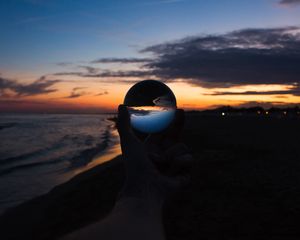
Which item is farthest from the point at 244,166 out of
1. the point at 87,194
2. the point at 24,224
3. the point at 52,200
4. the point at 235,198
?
the point at 24,224

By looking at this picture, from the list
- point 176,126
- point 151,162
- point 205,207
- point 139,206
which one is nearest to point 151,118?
point 151,162

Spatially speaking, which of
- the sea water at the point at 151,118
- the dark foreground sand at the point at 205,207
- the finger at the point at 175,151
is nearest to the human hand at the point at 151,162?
the finger at the point at 175,151

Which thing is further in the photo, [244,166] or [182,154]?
[244,166]

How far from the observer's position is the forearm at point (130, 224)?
4816mm

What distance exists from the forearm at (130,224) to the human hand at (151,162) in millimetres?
203

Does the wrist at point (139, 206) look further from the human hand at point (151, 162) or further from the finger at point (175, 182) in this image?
the finger at point (175, 182)

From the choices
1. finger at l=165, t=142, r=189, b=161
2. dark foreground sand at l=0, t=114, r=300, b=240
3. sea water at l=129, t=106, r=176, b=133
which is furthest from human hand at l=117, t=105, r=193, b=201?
dark foreground sand at l=0, t=114, r=300, b=240

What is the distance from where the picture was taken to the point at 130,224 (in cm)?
512

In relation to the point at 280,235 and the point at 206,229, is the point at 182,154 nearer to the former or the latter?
the point at 206,229

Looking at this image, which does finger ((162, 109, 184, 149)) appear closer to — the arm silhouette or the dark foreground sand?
the arm silhouette

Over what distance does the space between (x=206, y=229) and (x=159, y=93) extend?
2.25m

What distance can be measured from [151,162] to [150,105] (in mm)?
1026

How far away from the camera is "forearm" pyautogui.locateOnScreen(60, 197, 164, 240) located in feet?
15.8

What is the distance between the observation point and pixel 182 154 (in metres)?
7.54
